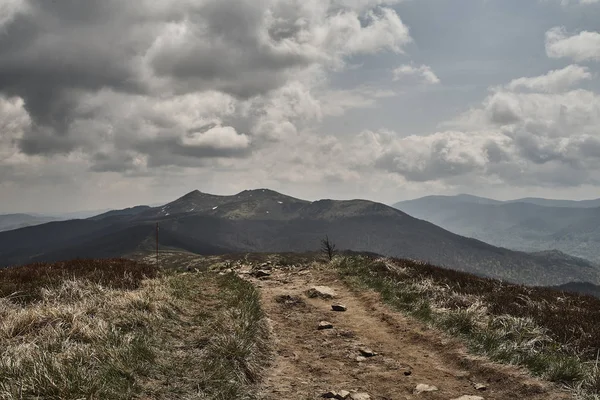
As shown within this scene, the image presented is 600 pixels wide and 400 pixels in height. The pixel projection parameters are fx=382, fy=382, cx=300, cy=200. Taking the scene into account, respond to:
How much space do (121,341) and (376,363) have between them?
6.28 meters

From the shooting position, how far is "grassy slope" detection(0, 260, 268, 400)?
6.35 meters

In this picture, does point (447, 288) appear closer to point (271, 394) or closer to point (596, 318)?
point (596, 318)

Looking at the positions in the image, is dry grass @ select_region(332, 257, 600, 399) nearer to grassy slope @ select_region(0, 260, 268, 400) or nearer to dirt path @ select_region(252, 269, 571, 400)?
dirt path @ select_region(252, 269, 571, 400)

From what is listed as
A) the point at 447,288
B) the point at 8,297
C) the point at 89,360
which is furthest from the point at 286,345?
the point at 447,288

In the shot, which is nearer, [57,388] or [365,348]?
[57,388]

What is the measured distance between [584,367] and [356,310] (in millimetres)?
7994

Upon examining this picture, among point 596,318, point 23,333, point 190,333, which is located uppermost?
point 23,333

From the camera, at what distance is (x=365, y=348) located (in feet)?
36.1

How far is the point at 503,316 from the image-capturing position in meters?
13.2

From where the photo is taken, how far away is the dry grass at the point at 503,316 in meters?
8.95

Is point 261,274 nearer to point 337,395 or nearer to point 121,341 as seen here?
point 121,341

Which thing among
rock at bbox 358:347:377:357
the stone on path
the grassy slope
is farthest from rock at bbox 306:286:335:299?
the stone on path

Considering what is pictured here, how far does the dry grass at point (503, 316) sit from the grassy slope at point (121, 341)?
6100mm

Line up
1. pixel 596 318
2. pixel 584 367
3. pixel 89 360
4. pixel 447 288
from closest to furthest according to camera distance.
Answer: pixel 89 360 < pixel 584 367 < pixel 596 318 < pixel 447 288
